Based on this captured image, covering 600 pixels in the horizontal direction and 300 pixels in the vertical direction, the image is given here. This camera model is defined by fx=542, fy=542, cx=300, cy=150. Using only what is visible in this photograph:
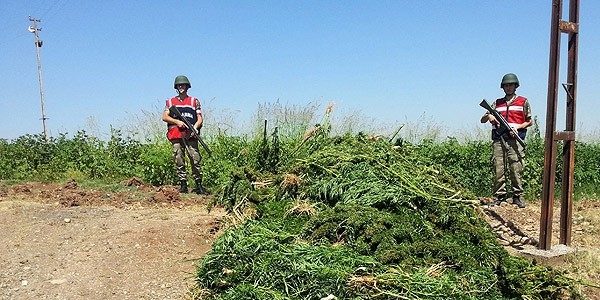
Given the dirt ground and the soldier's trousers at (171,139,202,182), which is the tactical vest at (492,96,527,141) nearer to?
the dirt ground

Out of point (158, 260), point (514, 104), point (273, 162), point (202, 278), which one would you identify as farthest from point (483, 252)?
point (514, 104)

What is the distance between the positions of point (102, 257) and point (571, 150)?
184 inches

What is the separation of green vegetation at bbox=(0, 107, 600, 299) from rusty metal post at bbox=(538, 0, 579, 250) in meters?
1.12

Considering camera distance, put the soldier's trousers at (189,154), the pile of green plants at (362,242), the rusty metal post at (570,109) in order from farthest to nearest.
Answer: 1. the soldier's trousers at (189,154)
2. the rusty metal post at (570,109)
3. the pile of green plants at (362,242)

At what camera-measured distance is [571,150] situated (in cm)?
522

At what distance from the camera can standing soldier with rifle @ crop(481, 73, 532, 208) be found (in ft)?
24.6

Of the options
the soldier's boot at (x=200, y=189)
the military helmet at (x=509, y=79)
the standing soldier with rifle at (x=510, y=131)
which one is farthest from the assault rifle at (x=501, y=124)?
the soldier's boot at (x=200, y=189)

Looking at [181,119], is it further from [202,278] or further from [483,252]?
[483,252]

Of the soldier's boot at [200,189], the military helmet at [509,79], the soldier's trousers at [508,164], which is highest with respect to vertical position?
the military helmet at [509,79]

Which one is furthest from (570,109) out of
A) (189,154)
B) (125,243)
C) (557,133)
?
(189,154)

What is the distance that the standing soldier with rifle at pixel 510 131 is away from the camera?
7.50 meters

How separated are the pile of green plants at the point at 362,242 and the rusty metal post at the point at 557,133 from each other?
1.16 metres

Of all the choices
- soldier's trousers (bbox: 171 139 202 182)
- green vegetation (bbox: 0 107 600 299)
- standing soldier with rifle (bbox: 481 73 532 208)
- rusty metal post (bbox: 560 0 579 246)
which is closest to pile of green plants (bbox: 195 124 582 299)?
green vegetation (bbox: 0 107 600 299)

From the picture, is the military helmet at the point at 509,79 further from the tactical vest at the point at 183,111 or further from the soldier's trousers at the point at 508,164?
the tactical vest at the point at 183,111
